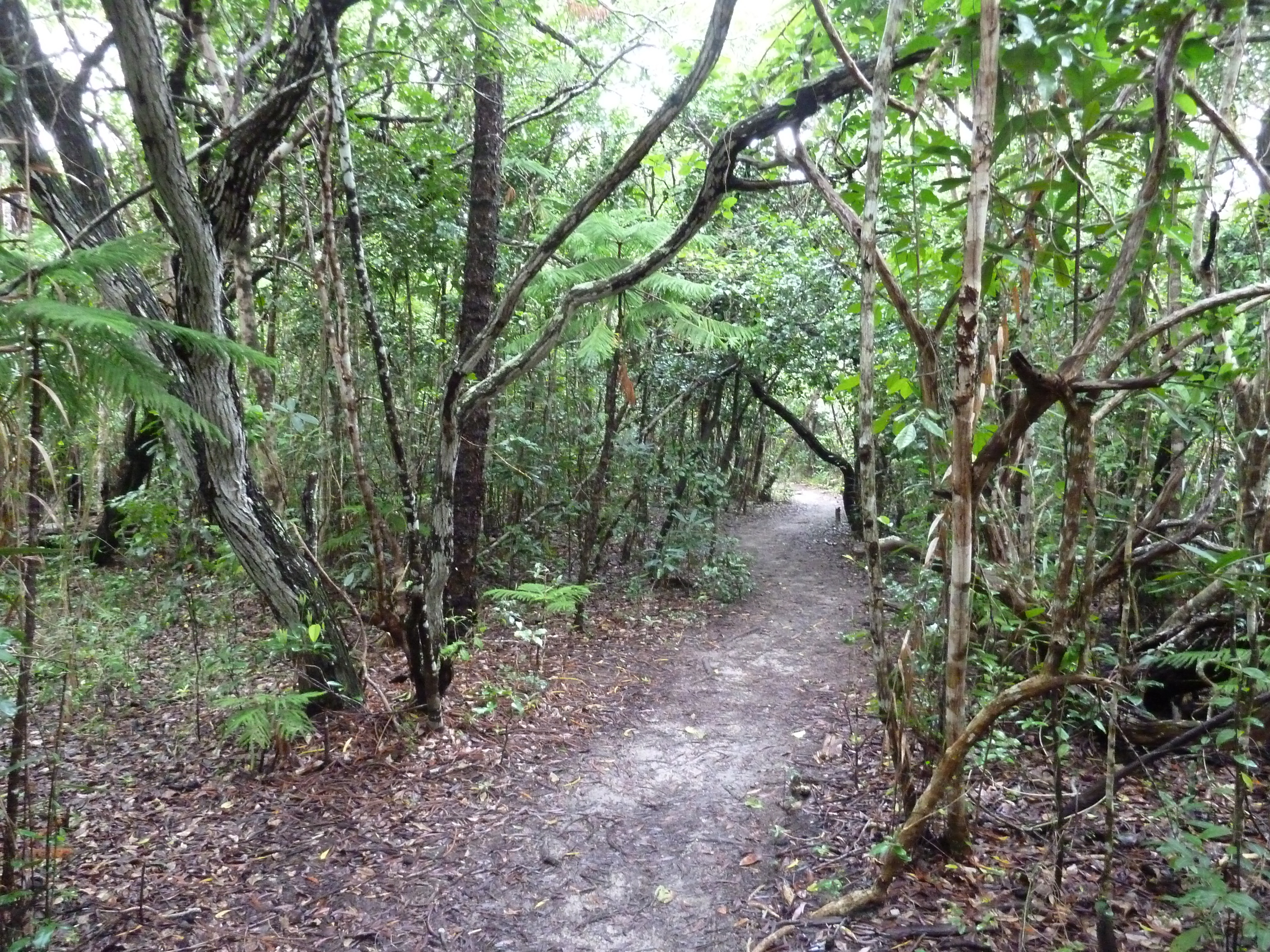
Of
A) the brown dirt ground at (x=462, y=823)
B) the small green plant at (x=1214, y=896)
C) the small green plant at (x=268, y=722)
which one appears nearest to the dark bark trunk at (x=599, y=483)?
the brown dirt ground at (x=462, y=823)

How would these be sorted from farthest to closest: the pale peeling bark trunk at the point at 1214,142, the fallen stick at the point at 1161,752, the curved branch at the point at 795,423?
the curved branch at the point at 795,423, the pale peeling bark trunk at the point at 1214,142, the fallen stick at the point at 1161,752

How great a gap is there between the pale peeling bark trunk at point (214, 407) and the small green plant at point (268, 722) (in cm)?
38

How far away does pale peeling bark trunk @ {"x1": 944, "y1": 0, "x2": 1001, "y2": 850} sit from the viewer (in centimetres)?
248

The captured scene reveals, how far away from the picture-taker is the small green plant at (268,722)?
13.0 feet

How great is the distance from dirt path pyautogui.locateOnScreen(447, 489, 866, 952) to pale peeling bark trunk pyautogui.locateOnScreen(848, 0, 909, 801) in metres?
1.06

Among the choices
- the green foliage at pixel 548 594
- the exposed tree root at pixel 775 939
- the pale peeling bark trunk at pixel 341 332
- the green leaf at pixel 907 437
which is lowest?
the exposed tree root at pixel 775 939

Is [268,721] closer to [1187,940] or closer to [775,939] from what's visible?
[775,939]

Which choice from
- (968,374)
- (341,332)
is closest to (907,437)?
(968,374)

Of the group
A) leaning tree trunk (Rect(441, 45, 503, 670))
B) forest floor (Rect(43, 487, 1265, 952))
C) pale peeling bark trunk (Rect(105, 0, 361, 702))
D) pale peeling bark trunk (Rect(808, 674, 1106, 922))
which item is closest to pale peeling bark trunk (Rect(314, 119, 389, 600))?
pale peeling bark trunk (Rect(105, 0, 361, 702))

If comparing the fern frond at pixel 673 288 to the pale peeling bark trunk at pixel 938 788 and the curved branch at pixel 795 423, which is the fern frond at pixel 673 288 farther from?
the curved branch at pixel 795 423

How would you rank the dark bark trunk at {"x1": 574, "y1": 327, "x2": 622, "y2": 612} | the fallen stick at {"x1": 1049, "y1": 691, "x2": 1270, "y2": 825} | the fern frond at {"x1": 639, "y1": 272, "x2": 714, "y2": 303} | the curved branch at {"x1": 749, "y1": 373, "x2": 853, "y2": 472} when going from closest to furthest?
the fallen stick at {"x1": 1049, "y1": 691, "x2": 1270, "y2": 825}, the fern frond at {"x1": 639, "y1": 272, "x2": 714, "y2": 303}, the dark bark trunk at {"x1": 574, "y1": 327, "x2": 622, "y2": 612}, the curved branch at {"x1": 749, "y1": 373, "x2": 853, "y2": 472}

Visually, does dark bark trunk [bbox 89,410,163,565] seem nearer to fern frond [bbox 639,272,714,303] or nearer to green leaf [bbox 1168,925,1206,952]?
fern frond [bbox 639,272,714,303]

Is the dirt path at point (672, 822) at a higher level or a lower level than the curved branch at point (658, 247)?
lower

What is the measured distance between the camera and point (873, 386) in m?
3.13
